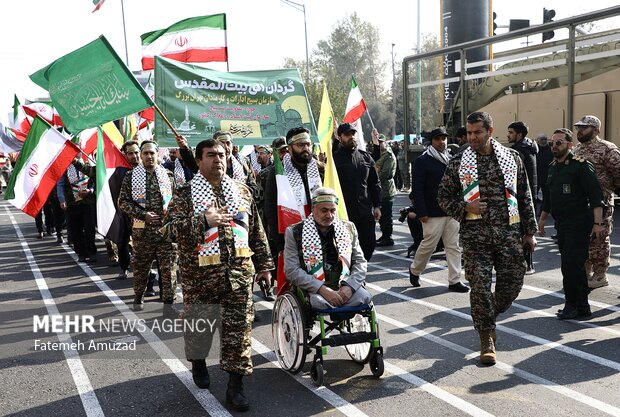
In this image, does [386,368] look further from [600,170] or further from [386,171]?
[386,171]

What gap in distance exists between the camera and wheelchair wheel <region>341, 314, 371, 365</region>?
5.41 meters

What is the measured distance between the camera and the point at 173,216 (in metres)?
4.82

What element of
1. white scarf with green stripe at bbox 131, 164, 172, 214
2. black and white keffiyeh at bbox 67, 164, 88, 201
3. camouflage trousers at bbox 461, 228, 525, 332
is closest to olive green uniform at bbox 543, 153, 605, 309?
camouflage trousers at bbox 461, 228, 525, 332

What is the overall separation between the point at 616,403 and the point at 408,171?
14.9m

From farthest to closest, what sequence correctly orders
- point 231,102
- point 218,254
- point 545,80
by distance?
1. point 545,80
2. point 231,102
3. point 218,254

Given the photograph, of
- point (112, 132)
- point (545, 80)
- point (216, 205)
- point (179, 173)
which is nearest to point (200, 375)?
point (216, 205)

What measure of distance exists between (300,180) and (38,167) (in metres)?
3.20

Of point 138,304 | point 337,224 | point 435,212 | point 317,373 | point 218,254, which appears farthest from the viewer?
point 435,212

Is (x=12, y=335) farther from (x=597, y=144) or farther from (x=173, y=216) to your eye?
(x=597, y=144)

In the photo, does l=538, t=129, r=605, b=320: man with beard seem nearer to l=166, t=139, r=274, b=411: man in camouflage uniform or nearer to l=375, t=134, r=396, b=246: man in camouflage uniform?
l=166, t=139, r=274, b=411: man in camouflage uniform

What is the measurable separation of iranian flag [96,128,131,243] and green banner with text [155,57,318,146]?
73 cm

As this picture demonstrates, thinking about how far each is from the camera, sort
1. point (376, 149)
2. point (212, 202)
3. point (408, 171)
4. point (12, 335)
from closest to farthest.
A: point (212, 202), point (12, 335), point (376, 149), point (408, 171)

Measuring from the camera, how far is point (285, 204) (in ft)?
20.1

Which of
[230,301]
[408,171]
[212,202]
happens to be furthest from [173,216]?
[408,171]
